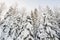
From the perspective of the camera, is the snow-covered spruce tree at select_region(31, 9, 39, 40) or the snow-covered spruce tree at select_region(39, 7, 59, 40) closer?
the snow-covered spruce tree at select_region(39, 7, 59, 40)

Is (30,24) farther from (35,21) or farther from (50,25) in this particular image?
(50,25)

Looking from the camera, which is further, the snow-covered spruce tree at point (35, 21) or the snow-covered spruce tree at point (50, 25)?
the snow-covered spruce tree at point (35, 21)

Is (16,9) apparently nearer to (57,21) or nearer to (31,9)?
(31,9)

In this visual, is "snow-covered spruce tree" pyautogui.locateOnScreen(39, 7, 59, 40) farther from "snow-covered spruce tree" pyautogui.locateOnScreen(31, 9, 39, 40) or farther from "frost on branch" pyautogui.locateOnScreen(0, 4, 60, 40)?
"snow-covered spruce tree" pyautogui.locateOnScreen(31, 9, 39, 40)

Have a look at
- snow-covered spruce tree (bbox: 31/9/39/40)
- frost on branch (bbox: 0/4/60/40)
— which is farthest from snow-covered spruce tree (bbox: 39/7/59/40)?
snow-covered spruce tree (bbox: 31/9/39/40)

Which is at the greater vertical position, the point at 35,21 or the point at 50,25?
the point at 35,21

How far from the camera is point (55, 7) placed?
20.7 feet

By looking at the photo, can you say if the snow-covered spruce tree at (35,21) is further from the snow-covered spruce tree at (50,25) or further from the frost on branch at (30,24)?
the snow-covered spruce tree at (50,25)

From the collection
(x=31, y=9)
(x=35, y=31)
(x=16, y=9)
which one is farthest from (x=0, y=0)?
(x=35, y=31)

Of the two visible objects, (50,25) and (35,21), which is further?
(35,21)

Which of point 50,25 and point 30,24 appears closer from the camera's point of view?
point 50,25

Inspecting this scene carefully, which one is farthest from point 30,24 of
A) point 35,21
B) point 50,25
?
point 50,25

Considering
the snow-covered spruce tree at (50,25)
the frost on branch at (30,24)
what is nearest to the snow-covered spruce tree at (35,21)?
the frost on branch at (30,24)

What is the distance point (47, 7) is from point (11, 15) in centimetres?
106
